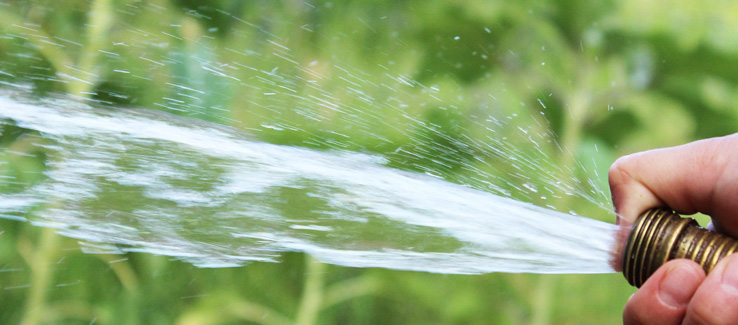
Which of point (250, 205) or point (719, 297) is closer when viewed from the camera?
point (719, 297)

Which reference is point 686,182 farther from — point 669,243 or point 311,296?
point 311,296

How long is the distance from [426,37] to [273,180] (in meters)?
0.23

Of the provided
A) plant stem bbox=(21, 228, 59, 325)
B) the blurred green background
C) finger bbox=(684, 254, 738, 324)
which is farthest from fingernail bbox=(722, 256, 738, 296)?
plant stem bbox=(21, 228, 59, 325)

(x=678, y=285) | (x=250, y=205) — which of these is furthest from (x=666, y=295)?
(x=250, y=205)

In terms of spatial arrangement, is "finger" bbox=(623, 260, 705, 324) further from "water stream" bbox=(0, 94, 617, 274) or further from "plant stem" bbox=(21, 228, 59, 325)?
"plant stem" bbox=(21, 228, 59, 325)

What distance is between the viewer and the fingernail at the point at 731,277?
9.1 inches

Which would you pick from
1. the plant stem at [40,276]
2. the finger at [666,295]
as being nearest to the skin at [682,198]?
the finger at [666,295]

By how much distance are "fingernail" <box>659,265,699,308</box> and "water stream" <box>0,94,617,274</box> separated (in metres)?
0.02

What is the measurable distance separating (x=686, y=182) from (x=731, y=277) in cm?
6

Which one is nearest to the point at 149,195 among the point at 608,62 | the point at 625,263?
the point at 625,263

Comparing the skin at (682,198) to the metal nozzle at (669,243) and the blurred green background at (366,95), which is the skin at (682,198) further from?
the blurred green background at (366,95)

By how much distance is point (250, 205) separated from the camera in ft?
1.30

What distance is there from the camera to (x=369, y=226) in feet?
1.14

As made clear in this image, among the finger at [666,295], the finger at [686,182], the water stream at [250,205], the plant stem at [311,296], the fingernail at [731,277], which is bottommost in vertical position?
the plant stem at [311,296]
